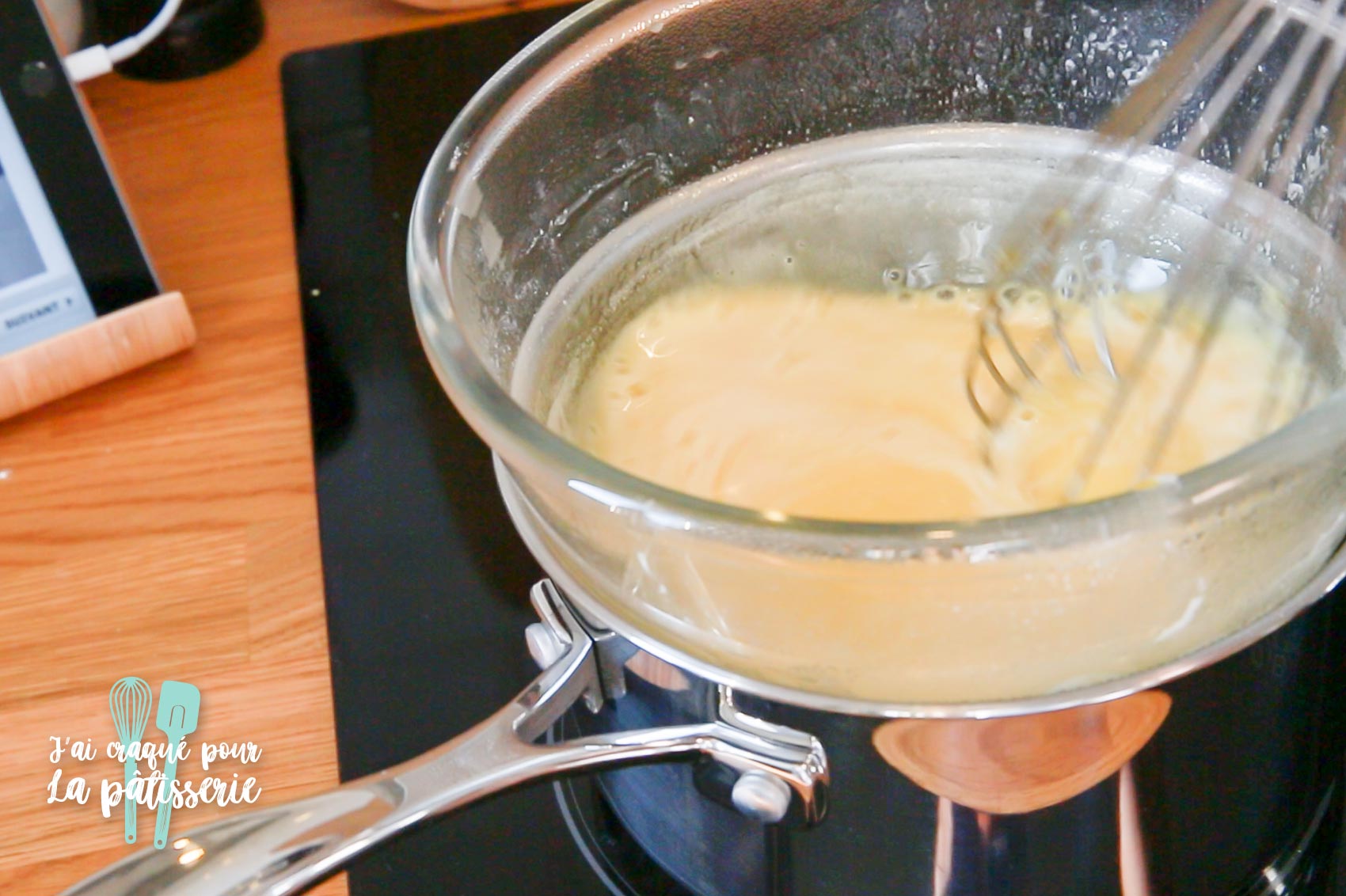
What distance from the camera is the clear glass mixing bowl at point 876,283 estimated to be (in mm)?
278

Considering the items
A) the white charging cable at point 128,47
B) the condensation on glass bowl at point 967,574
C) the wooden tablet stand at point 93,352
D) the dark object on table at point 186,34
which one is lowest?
the wooden tablet stand at point 93,352

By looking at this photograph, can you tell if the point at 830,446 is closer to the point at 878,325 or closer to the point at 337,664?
the point at 878,325

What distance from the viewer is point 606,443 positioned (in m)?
0.42

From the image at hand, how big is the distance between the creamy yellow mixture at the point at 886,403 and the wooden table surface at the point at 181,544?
155mm

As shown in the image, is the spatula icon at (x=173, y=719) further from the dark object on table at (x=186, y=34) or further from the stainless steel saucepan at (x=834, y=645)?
the dark object on table at (x=186, y=34)

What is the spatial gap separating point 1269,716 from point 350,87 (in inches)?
22.4

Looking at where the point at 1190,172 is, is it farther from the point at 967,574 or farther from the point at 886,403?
the point at 967,574

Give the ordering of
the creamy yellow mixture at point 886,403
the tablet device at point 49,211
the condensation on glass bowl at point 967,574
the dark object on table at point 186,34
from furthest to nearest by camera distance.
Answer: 1. the dark object on table at point 186,34
2. the tablet device at point 49,211
3. the creamy yellow mixture at point 886,403
4. the condensation on glass bowl at point 967,574

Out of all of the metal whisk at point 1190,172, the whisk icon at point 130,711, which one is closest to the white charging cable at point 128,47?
the whisk icon at point 130,711

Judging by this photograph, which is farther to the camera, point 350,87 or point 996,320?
point 350,87

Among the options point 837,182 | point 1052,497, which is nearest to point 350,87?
point 837,182

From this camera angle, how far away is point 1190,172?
0.48 meters

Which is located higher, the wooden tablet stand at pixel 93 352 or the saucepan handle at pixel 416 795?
the saucepan handle at pixel 416 795

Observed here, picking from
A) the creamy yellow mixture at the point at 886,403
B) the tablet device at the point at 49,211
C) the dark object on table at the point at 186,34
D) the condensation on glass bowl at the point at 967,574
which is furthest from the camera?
the dark object on table at the point at 186,34
